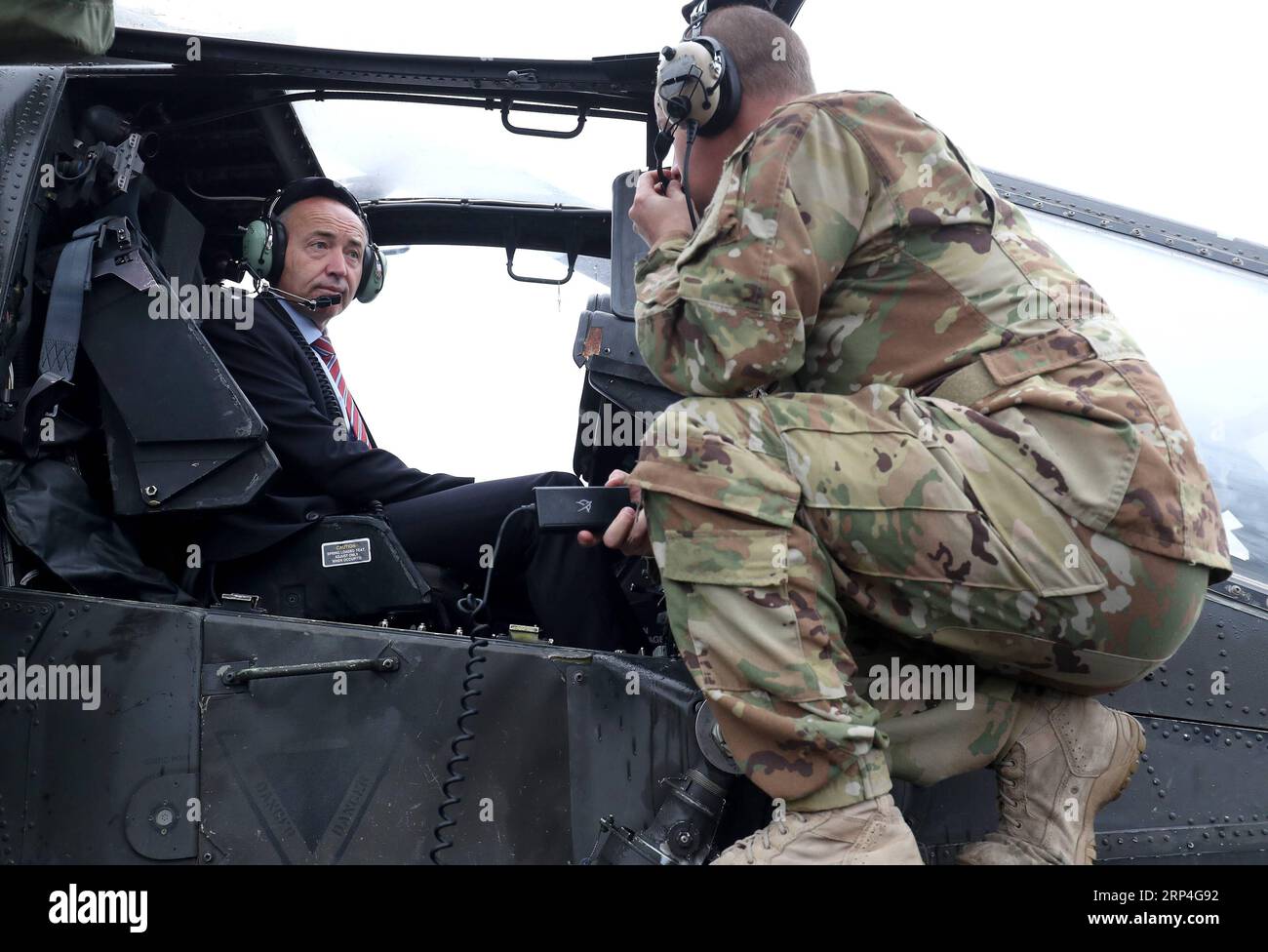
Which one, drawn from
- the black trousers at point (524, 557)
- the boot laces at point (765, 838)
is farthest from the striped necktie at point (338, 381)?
the boot laces at point (765, 838)

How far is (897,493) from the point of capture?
1.76 meters

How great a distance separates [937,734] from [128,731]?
4.79 feet

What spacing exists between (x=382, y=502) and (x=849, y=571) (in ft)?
4.46

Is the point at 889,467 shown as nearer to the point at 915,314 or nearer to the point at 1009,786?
the point at 915,314

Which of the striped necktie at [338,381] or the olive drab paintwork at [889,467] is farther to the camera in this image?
the striped necktie at [338,381]

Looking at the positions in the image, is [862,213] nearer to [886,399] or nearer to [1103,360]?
[886,399]

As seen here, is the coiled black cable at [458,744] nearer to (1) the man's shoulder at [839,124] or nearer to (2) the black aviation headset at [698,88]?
(2) the black aviation headset at [698,88]

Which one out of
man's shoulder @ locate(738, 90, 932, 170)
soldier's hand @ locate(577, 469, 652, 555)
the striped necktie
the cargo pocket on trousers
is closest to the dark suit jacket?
the striped necktie

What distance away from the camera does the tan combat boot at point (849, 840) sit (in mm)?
1656

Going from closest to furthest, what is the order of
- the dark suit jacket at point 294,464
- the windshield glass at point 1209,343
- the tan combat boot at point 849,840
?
the tan combat boot at point 849,840 < the windshield glass at point 1209,343 < the dark suit jacket at point 294,464

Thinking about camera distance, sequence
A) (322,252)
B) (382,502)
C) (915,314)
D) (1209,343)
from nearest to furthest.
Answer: (915,314), (1209,343), (382,502), (322,252)

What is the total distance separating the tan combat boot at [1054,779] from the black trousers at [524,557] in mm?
910

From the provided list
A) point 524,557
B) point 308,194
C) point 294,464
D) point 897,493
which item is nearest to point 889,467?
point 897,493

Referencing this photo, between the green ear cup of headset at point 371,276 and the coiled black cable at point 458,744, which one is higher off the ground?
the green ear cup of headset at point 371,276
